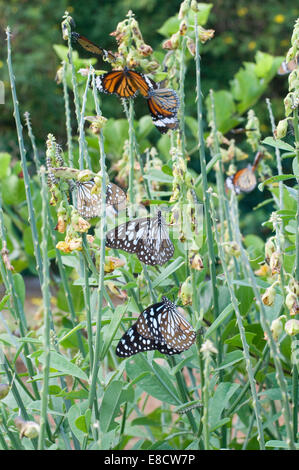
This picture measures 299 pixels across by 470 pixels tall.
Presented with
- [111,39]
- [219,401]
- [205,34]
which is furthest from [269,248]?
[111,39]

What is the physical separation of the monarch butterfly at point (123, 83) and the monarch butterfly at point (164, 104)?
3 cm

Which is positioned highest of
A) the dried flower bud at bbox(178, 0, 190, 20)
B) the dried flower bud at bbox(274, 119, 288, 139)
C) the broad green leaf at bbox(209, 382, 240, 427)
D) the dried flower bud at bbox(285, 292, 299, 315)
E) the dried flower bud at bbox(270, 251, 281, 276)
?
the dried flower bud at bbox(178, 0, 190, 20)

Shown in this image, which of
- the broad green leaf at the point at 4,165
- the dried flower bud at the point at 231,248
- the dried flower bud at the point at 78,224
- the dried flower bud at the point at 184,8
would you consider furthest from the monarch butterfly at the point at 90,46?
the broad green leaf at the point at 4,165

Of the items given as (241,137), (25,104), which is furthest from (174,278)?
(25,104)

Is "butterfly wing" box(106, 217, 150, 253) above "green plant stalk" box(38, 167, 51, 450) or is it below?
above

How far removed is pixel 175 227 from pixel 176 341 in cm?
19

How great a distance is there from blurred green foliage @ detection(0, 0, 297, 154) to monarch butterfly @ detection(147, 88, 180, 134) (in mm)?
3816

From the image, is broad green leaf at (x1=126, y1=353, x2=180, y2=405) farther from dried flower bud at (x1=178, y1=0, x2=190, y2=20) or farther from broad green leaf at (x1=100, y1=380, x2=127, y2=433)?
dried flower bud at (x1=178, y1=0, x2=190, y2=20)

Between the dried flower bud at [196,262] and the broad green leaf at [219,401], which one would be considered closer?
the dried flower bud at [196,262]

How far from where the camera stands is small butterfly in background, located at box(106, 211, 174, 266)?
39.4 inches

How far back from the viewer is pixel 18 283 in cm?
132

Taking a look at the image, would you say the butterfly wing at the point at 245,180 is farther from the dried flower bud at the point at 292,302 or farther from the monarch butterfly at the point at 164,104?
the dried flower bud at the point at 292,302

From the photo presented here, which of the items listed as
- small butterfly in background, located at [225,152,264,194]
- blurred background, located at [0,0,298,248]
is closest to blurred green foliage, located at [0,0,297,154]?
blurred background, located at [0,0,298,248]

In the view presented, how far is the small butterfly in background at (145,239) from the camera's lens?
3.28ft
